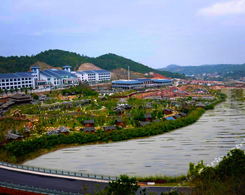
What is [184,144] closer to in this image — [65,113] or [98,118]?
[98,118]

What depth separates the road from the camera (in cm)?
784

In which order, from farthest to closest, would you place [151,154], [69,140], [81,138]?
[81,138] → [69,140] → [151,154]

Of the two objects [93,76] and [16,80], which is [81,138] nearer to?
[16,80]

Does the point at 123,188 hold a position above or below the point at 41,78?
below

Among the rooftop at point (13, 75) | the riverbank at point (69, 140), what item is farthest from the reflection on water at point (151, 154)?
the rooftop at point (13, 75)

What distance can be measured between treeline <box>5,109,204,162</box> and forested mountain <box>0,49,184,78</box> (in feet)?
94.9

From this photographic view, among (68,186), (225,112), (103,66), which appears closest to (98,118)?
(68,186)

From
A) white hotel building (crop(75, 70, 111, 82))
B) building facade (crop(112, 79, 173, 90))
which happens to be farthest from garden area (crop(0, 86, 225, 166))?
white hotel building (crop(75, 70, 111, 82))

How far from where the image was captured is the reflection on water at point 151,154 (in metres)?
10.5

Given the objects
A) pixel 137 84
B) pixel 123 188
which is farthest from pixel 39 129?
pixel 137 84

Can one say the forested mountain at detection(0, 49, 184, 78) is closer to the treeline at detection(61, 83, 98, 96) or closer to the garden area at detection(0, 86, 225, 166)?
the treeline at detection(61, 83, 98, 96)

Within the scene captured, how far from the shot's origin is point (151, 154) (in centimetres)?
1215

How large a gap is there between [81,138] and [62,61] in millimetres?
39281

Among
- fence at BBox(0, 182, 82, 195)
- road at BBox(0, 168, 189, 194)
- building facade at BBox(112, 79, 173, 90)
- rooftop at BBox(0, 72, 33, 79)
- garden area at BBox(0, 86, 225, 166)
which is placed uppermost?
rooftop at BBox(0, 72, 33, 79)
